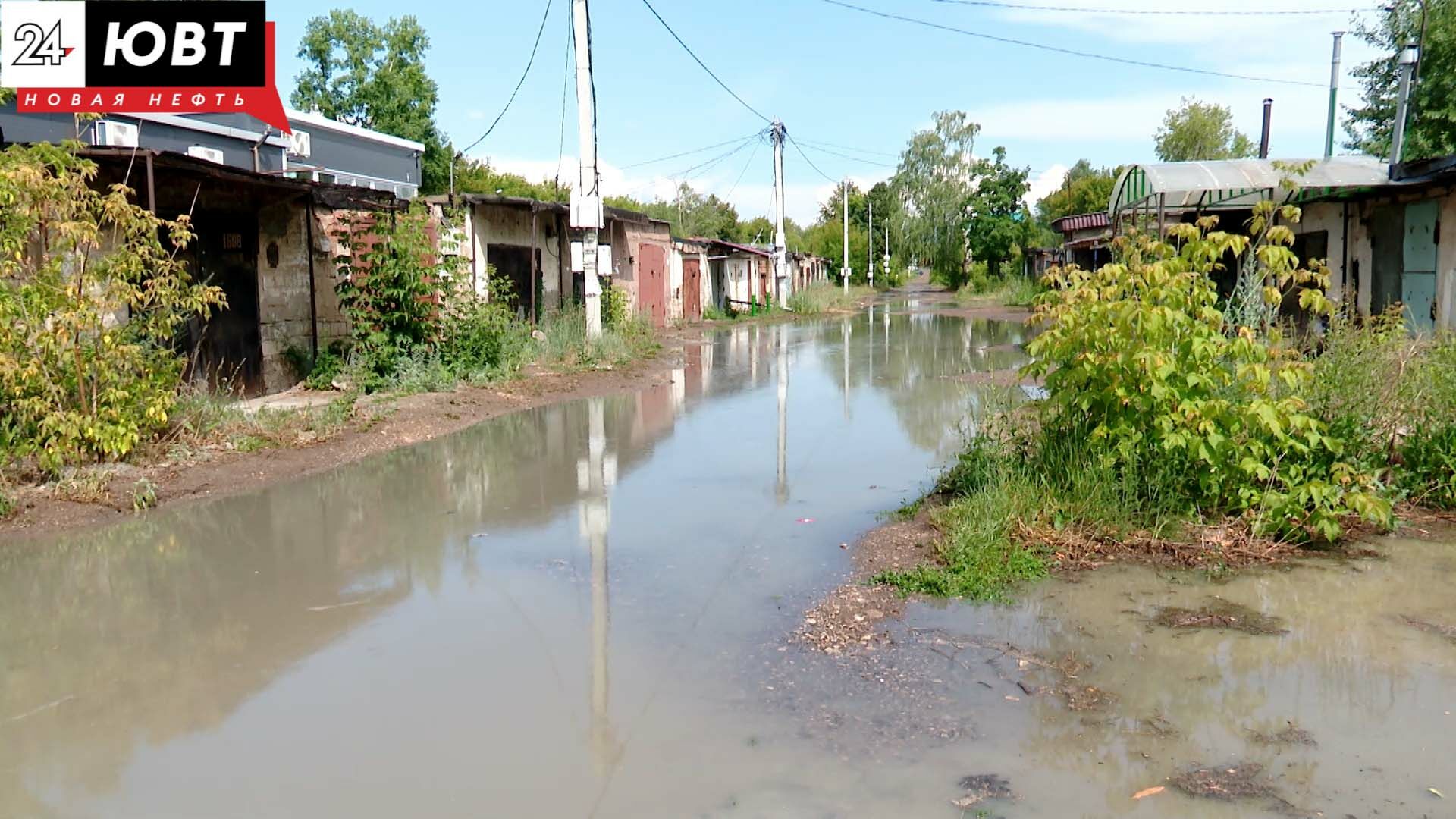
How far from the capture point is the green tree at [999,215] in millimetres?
54875

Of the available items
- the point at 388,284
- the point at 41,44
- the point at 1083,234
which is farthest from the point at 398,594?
the point at 1083,234

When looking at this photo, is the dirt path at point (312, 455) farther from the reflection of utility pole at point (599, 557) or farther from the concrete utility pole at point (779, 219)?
the concrete utility pole at point (779, 219)

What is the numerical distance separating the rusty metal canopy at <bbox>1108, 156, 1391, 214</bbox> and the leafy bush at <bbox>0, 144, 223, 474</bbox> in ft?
35.8

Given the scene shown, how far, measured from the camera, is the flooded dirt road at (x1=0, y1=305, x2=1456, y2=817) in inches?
147

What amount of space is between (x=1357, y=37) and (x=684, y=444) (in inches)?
1144

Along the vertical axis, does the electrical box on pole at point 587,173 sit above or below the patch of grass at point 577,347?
above

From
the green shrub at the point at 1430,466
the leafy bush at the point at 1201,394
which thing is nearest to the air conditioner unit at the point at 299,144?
the leafy bush at the point at 1201,394

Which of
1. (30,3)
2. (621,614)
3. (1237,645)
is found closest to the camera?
(1237,645)

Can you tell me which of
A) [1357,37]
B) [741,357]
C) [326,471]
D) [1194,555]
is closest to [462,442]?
[326,471]

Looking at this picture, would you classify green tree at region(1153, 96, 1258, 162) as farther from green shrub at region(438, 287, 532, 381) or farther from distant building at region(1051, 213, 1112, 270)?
green shrub at region(438, 287, 532, 381)

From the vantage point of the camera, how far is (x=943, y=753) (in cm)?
393

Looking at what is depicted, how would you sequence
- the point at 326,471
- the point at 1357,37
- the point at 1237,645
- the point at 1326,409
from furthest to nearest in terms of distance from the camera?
the point at 1357,37 → the point at 326,471 → the point at 1326,409 → the point at 1237,645

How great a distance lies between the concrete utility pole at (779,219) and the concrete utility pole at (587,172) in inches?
892

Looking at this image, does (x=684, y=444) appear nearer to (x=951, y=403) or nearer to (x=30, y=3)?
(x=951, y=403)
